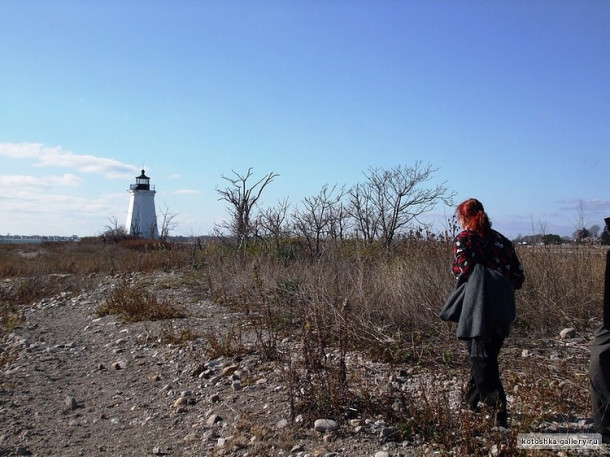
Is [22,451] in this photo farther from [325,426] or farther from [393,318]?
[393,318]

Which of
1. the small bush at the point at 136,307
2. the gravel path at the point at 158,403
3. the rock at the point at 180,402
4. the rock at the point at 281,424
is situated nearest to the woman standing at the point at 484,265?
the gravel path at the point at 158,403

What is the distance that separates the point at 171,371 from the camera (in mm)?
7008

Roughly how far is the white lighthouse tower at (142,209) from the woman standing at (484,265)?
151 feet

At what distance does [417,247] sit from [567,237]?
2464 millimetres

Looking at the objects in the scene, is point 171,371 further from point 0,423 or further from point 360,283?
point 360,283

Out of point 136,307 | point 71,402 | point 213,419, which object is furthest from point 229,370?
point 136,307

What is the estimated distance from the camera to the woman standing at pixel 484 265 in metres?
4.16

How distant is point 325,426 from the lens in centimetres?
454

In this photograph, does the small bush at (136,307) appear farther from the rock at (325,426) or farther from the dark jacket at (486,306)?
the dark jacket at (486,306)

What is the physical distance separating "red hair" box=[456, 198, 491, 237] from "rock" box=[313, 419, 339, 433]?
189cm

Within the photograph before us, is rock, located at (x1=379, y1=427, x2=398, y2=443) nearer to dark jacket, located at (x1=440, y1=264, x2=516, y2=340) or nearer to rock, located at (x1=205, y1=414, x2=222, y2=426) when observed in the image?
dark jacket, located at (x1=440, y1=264, x2=516, y2=340)

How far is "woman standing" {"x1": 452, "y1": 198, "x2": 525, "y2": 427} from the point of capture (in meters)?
4.16

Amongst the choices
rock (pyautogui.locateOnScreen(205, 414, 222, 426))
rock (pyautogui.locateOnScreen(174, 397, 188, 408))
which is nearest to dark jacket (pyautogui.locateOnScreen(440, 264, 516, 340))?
rock (pyautogui.locateOnScreen(205, 414, 222, 426))

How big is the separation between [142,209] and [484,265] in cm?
4871
